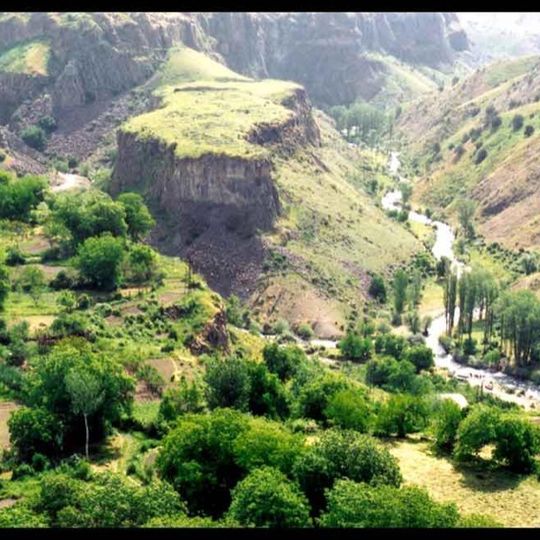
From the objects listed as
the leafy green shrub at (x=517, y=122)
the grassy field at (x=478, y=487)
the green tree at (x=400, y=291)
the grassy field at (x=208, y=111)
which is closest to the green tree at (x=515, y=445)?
the grassy field at (x=478, y=487)

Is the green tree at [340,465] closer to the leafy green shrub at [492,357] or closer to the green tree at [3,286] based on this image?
the green tree at [3,286]

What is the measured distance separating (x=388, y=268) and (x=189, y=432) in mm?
79559

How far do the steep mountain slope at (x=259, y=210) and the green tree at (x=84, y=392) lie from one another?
5452 cm

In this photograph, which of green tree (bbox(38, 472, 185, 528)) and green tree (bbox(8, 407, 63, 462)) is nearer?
green tree (bbox(38, 472, 185, 528))

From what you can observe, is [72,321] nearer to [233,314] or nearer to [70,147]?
[233,314]

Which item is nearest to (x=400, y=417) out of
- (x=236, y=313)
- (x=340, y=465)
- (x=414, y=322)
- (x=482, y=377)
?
(x=340, y=465)

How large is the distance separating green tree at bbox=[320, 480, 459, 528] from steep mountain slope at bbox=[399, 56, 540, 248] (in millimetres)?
97437

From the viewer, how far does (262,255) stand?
108 m

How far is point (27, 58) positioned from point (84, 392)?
133 m

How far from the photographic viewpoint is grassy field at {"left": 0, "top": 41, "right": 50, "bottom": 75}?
16062 centimetres

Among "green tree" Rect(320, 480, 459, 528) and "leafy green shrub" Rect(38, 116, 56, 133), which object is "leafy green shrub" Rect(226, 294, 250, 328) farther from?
"leafy green shrub" Rect(38, 116, 56, 133)

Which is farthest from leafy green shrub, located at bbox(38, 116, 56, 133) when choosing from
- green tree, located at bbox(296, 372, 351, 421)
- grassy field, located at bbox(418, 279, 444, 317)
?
green tree, located at bbox(296, 372, 351, 421)

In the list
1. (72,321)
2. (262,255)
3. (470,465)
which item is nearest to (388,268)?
(262,255)

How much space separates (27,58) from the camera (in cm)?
16300
